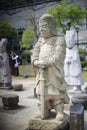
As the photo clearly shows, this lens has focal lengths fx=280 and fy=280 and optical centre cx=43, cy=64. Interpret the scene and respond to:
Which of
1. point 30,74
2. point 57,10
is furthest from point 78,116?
point 57,10

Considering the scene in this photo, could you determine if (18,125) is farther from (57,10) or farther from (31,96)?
(57,10)

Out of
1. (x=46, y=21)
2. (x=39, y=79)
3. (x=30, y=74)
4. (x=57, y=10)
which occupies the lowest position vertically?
(x=30, y=74)

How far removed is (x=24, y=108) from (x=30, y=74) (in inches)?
285

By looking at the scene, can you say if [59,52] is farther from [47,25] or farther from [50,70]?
[47,25]

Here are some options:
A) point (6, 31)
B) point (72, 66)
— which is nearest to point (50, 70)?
point (72, 66)

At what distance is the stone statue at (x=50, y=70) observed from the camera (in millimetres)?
3850

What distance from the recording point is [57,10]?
14922 millimetres

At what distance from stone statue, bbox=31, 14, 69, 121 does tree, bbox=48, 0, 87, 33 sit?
1091 centimetres

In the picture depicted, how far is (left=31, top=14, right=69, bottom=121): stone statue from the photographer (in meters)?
3.85

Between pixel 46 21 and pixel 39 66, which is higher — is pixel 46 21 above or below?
above

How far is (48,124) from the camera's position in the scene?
3863 millimetres

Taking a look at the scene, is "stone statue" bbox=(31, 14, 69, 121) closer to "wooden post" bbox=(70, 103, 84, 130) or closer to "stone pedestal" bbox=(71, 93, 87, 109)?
"wooden post" bbox=(70, 103, 84, 130)

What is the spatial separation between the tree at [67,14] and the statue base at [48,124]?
11189 millimetres

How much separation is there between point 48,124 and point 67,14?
11.6 metres
